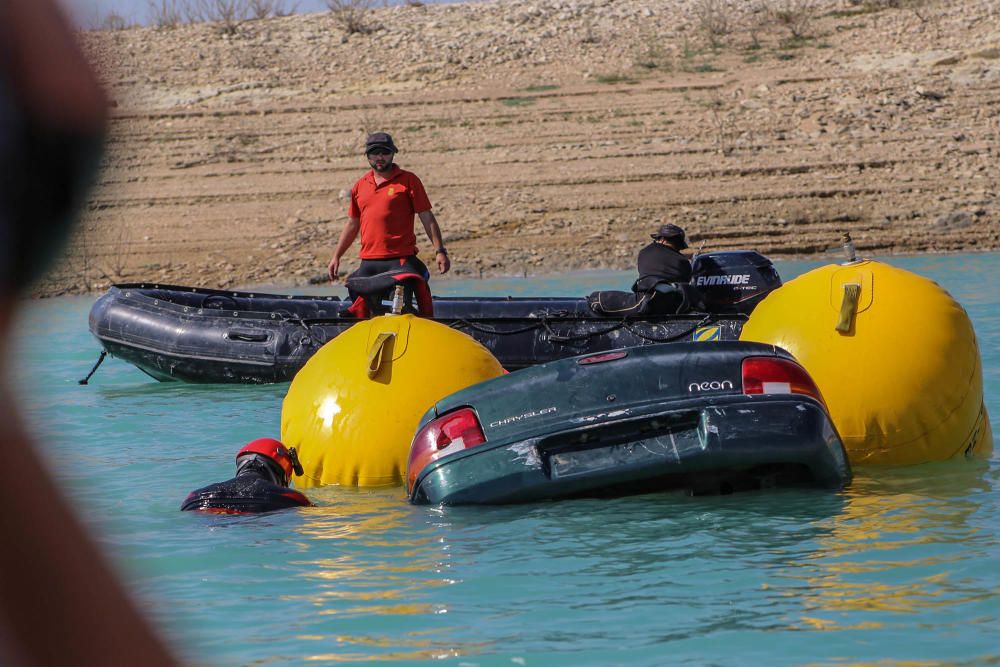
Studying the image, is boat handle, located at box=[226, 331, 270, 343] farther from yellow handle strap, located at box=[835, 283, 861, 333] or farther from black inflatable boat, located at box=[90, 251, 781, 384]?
yellow handle strap, located at box=[835, 283, 861, 333]

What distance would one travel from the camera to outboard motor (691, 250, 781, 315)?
401 inches

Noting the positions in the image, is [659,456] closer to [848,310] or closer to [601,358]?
[601,358]

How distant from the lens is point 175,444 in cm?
816

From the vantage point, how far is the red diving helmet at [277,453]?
5.94m

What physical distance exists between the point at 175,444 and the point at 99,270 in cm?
1363

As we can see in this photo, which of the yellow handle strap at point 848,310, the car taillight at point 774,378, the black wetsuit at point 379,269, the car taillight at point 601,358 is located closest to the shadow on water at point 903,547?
the car taillight at point 774,378

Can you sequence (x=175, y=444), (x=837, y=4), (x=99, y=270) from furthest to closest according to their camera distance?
1. (x=837, y=4)
2. (x=99, y=270)
3. (x=175, y=444)

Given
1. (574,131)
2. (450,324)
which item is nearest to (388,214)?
(450,324)

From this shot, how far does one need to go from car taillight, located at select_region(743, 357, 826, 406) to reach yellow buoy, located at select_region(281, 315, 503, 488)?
1349 mm

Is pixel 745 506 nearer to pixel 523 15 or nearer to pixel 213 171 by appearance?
pixel 213 171

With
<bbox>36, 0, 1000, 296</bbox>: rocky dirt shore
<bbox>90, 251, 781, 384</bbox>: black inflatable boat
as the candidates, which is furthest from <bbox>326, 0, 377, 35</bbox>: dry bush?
<bbox>90, 251, 781, 384</bbox>: black inflatable boat

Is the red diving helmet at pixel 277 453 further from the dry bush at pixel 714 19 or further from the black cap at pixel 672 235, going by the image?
the dry bush at pixel 714 19

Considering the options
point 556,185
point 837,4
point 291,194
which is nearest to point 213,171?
point 291,194

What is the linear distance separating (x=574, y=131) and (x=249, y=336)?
13.8m
